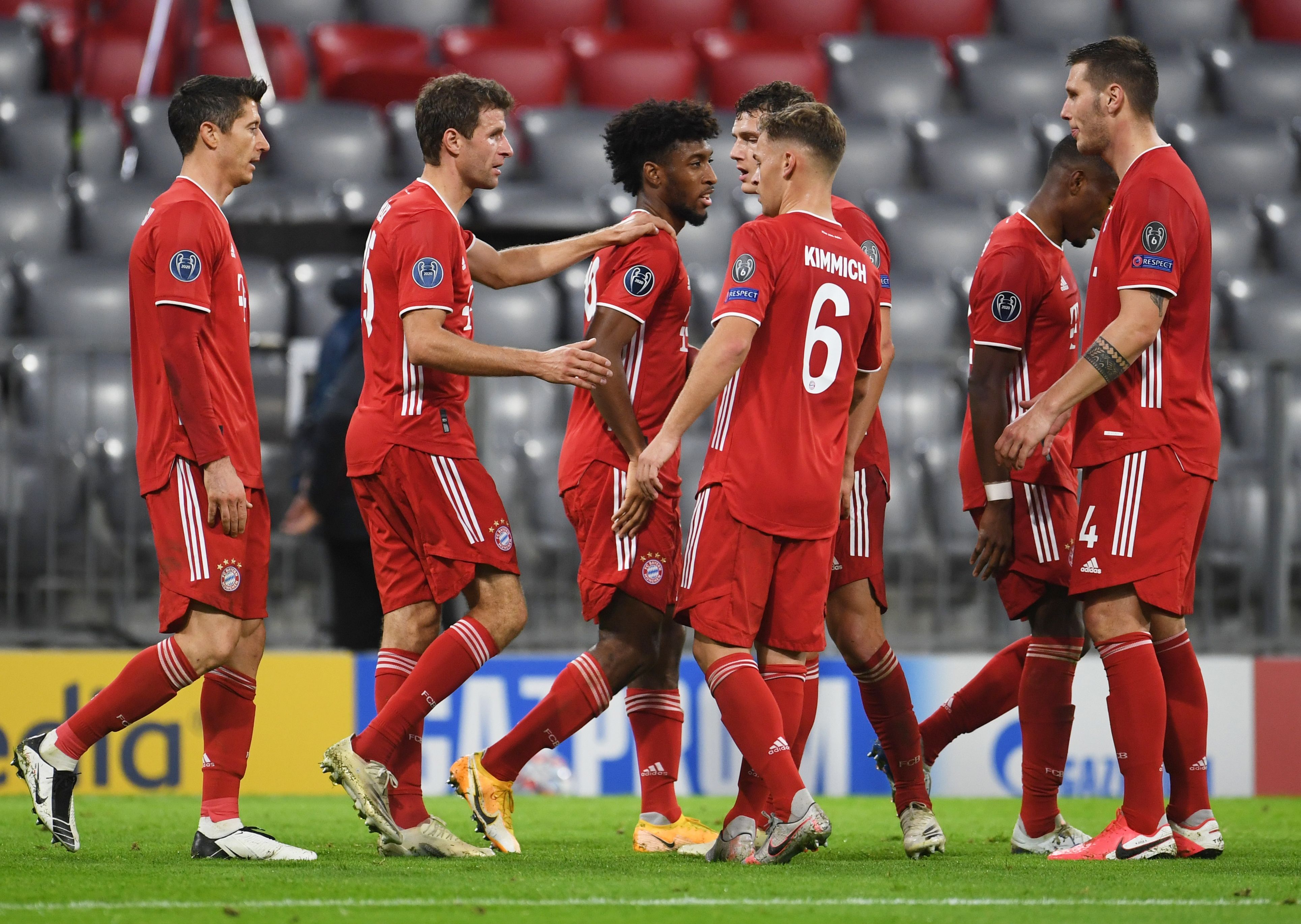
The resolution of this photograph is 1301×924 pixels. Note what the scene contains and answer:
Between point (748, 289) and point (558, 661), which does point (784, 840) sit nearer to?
point (748, 289)

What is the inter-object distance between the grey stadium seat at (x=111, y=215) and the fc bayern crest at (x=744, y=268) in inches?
235

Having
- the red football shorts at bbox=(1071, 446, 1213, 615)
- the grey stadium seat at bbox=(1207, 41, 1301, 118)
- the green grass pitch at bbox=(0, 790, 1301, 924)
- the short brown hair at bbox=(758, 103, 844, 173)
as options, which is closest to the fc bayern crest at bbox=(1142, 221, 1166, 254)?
the red football shorts at bbox=(1071, 446, 1213, 615)

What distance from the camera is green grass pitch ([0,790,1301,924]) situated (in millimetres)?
3762

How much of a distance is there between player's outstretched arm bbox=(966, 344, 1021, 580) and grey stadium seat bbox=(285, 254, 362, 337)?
15.1 ft

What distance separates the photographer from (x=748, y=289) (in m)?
4.68

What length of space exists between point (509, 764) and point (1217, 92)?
9.09 meters

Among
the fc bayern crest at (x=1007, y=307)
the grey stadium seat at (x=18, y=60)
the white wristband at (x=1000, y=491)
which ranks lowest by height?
the white wristband at (x=1000, y=491)

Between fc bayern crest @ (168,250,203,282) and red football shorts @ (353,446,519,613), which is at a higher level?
fc bayern crest @ (168,250,203,282)

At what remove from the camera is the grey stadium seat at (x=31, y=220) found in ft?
32.2

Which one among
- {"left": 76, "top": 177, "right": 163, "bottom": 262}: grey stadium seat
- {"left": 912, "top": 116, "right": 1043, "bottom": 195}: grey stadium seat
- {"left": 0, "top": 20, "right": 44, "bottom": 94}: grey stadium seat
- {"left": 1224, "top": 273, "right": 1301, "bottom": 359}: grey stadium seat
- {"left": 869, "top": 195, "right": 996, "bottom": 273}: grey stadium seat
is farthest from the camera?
{"left": 0, "top": 20, "right": 44, "bottom": 94}: grey stadium seat

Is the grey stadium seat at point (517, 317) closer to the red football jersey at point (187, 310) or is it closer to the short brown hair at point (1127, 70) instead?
the red football jersey at point (187, 310)

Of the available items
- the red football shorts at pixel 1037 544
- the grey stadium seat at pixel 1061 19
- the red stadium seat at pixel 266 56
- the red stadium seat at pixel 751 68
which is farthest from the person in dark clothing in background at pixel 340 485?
the grey stadium seat at pixel 1061 19

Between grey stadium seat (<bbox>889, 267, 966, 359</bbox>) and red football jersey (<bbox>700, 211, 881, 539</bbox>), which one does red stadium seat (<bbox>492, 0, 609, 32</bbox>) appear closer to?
grey stadium seat (<bbox>889, 267, 966, 359</bbox>)

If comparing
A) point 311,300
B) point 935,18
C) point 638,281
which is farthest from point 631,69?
point 638,281
